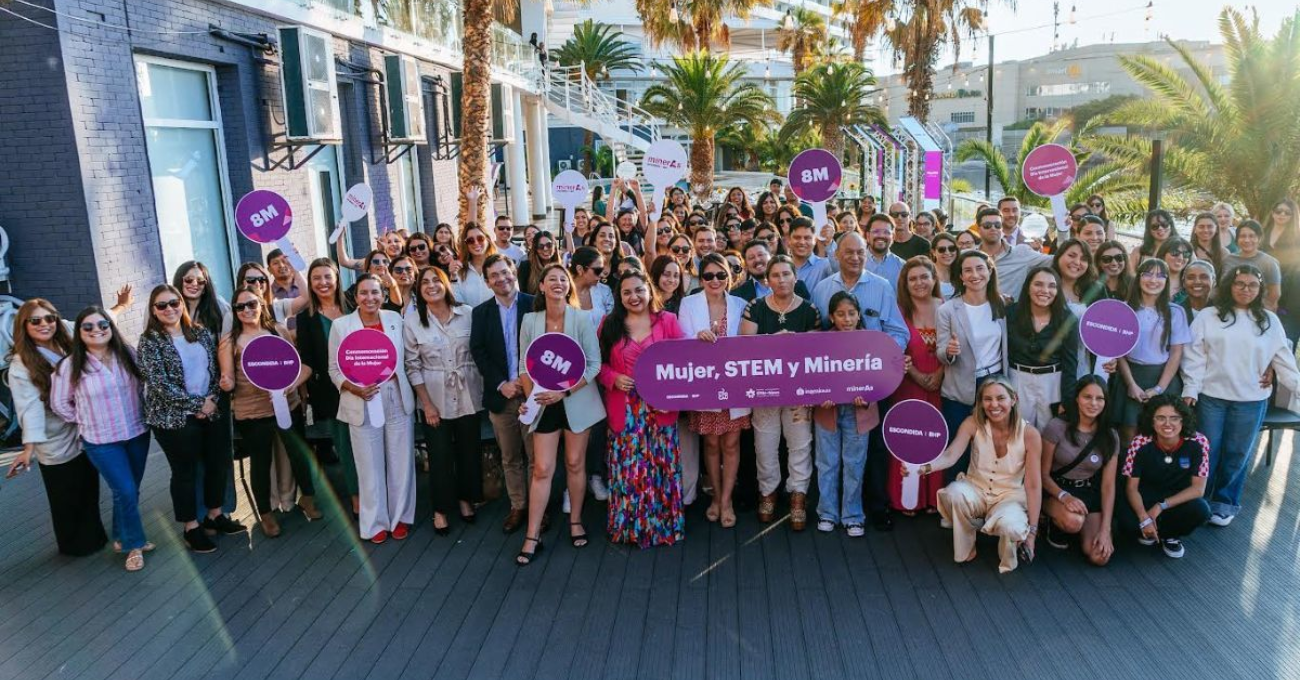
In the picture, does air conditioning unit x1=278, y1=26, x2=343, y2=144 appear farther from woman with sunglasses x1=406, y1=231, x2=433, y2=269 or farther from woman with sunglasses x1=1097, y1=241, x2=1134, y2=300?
woman with sunglasses x1=1097, y1=241, x2=1134, y2=300

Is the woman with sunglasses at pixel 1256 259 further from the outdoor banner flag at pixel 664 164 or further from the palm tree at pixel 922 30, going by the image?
the palm tree at pixel 922 30

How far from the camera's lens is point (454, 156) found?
739 inches

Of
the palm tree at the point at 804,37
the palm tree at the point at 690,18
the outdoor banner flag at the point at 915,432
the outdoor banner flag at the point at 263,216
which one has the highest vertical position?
the palm tree at the point at 804,37

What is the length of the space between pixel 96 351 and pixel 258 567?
1.60m

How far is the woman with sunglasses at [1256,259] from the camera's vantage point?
636 cm

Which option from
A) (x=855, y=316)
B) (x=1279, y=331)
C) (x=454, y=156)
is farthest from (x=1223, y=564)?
(x=454, y=156)

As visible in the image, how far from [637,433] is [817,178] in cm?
315

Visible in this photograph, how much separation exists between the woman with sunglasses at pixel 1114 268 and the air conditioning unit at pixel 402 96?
1172 cm

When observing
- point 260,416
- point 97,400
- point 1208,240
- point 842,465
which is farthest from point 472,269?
point 1208,240

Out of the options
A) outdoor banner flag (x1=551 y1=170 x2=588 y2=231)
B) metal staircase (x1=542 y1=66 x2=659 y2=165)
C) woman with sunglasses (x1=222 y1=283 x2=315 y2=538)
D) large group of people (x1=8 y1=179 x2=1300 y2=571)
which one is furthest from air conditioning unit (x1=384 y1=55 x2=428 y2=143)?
woman with sunglasses (x1=222 y1=283 x2=315 y2=538)

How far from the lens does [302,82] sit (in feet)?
35.2

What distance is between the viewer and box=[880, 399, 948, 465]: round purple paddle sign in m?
4.80

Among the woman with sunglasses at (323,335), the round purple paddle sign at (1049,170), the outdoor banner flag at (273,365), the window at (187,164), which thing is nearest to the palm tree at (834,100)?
the round purple paddle sign at (1049,170)

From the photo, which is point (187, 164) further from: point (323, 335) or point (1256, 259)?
point (1256, 259)
